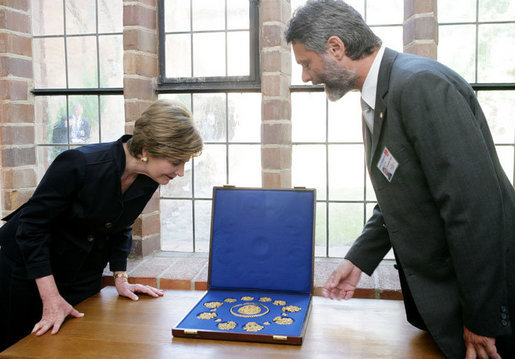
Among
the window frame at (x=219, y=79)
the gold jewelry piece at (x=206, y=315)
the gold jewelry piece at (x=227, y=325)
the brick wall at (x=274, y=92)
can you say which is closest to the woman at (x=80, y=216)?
the gold jewelry piece at (x=206, y=315)

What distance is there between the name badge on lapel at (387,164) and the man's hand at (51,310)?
1192 millimetres

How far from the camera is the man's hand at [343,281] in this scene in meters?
1.75

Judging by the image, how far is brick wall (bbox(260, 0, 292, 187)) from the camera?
8.91ft

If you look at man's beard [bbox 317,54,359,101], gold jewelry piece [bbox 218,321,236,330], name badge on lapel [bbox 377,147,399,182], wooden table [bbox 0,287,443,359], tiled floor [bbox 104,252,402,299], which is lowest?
tiled floor [bbox 104,252,402,299]

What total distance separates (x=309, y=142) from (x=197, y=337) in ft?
5.36

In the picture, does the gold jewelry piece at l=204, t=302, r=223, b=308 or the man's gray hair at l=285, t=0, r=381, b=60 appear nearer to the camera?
the man's gray hair at l=285, t=0, r=381, b=60

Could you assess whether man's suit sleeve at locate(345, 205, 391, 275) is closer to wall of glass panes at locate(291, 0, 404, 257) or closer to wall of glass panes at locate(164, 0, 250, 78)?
wall of glass panes at locate(291, 0, 404, 257)

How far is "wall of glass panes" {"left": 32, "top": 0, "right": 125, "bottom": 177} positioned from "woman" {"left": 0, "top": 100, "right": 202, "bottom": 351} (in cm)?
119

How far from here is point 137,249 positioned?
9.43ft

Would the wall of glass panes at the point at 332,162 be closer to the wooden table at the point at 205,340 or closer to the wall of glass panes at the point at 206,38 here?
the wall of glass panes at the point at 206,38

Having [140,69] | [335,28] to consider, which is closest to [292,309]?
[335,28]

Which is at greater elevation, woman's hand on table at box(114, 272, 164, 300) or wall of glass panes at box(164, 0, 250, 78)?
wall of glass panes at box(164, 0, 250, 78)

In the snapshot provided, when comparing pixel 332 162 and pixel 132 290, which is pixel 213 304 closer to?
pixel 132 290

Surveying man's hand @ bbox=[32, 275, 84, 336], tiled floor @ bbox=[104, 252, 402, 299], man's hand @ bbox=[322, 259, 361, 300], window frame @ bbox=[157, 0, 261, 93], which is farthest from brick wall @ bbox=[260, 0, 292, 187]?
man's hand @ bbox=[32, 275, 84, 336]
